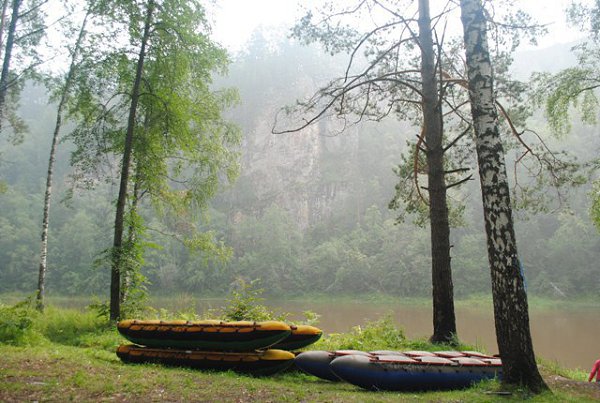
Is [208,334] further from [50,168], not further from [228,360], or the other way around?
[50,168]

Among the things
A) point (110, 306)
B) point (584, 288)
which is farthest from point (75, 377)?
point (584, 288)

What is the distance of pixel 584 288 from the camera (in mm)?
38062

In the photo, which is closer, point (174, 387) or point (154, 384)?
point (174, 387)

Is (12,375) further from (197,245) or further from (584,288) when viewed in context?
(584,288)

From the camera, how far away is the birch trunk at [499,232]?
464 cm

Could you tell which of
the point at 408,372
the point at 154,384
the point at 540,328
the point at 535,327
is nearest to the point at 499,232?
the point at 408,372

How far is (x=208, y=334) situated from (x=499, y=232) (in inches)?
159

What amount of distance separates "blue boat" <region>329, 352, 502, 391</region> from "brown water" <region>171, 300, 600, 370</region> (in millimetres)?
3481

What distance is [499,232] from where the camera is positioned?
4.79 meters

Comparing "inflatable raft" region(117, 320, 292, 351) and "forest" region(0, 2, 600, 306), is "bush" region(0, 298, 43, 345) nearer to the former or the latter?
"inflatable raft" region(117, 320, 292, 351)

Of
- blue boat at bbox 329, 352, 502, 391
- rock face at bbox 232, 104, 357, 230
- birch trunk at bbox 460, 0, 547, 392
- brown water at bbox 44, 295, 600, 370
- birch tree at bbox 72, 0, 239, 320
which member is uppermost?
rock face at bbox 232, 104, 357, 230

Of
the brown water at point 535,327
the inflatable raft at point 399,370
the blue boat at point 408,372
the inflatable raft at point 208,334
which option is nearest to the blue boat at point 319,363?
the inflatable raft at point 399,370

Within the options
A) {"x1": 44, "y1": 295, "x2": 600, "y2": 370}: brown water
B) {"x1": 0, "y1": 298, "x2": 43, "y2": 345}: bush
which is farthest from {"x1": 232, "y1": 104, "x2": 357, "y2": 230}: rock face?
{"x1": 0, "y1": 298, "x2": 43, "y2": 345}: bush

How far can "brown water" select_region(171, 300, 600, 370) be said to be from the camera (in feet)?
52.6
